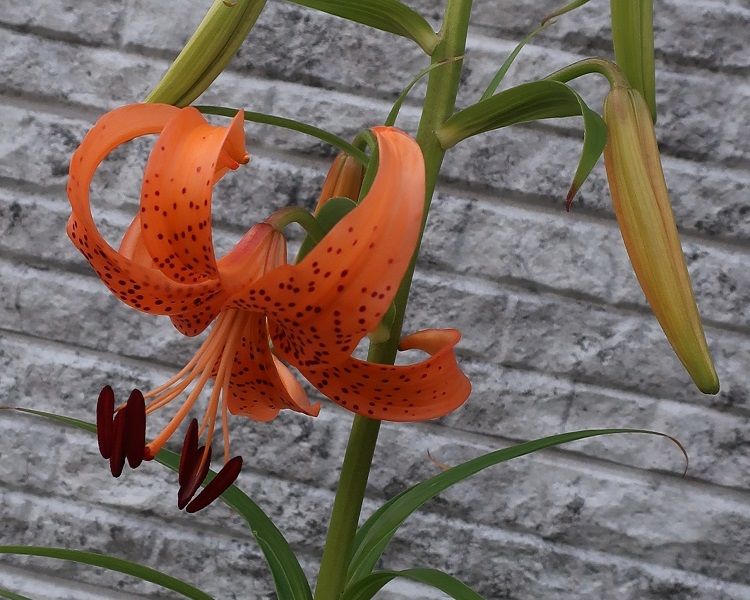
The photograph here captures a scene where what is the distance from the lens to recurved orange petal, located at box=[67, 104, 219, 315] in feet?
1.07

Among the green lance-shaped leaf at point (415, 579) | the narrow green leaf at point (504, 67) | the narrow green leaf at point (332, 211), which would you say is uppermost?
the narrow green leaf at point (504, 67)

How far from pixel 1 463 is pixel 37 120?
447mm

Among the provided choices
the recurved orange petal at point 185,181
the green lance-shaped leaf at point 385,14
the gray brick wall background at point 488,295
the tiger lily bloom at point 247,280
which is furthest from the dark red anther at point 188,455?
the gray brick wall background at point 488,295

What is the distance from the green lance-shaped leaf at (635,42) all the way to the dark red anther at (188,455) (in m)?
0.29

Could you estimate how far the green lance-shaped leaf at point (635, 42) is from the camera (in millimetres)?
385

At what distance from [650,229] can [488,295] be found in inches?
21.4

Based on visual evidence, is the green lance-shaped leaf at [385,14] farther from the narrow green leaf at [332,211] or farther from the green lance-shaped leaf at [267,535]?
the green lance-shaped leaf at [267,535]

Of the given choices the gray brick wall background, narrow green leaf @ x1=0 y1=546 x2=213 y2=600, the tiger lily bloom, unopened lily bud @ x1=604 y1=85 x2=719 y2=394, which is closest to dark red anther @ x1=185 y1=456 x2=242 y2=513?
the tiger lily bloom

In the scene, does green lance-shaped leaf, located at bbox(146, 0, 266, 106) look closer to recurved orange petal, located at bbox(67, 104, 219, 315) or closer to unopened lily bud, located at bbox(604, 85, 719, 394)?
recurved orange petal, located at bbox(67, 104, 219, 315)

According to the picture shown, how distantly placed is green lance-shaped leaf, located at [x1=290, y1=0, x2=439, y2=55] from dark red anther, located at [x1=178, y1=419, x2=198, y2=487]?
23 centimetres

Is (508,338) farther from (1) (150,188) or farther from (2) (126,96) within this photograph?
(1) (150,188)

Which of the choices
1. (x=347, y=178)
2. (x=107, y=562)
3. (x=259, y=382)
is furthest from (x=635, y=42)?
(x=107, y=562)

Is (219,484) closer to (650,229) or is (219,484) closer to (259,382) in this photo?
(259,382)

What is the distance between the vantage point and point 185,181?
31 centimetres
